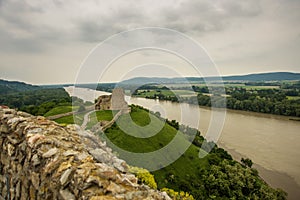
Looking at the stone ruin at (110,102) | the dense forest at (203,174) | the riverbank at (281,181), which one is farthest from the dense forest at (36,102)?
the riverbank at (281,181)

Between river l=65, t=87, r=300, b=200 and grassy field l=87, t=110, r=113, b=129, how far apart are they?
44.6 feet

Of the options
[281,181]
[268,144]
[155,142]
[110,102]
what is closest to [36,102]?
[110,102]

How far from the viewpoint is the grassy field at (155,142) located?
107 ft

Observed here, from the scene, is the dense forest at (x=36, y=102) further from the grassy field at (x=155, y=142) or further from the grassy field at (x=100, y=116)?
the grassy field at (x=155, y=142)

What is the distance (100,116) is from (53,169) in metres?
33.2

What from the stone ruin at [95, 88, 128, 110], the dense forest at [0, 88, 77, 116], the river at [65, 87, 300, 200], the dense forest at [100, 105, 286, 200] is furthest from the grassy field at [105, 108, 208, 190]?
the dense forest at [0, 88, 77, 116]

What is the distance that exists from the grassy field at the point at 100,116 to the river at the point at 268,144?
1361 centimetres

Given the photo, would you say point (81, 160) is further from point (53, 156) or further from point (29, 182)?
point (29, 182)

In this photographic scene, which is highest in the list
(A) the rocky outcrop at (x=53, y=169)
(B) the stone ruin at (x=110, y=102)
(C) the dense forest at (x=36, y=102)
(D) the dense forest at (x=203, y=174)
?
(A) the rocky outcrop at (x=53, y=169)

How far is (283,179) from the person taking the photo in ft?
115

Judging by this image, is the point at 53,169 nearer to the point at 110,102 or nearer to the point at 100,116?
the point at 100,116

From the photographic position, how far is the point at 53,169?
16.9ft

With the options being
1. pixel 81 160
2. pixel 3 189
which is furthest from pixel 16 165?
pixel 81 160

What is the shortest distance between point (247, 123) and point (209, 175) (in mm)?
35226
